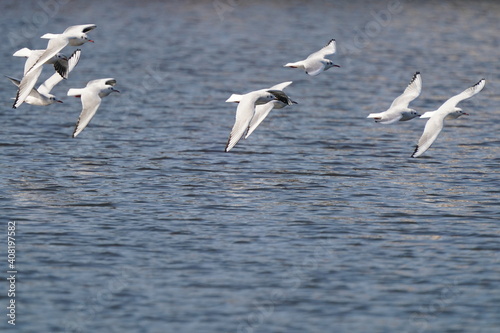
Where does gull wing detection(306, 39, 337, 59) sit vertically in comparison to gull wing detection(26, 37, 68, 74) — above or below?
above

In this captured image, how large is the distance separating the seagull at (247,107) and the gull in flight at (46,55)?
3.45 meters

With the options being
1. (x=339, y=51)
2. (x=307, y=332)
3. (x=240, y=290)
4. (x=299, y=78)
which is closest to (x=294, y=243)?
(x=240, y=290)

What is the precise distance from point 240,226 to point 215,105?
16.5 m

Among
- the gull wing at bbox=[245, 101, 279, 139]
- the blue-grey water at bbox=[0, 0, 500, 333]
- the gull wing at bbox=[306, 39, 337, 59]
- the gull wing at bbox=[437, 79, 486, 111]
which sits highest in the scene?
the gull wing at bbox=[437, 79, 486, 111]

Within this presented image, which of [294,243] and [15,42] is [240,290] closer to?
[294,243]

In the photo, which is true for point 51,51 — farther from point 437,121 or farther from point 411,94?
point 437,121

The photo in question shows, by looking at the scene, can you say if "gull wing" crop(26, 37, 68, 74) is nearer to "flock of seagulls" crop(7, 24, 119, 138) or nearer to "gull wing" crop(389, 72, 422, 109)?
"flock of seagulls" crop(7, 24, 119, 138)

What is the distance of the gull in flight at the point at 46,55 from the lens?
21359 millimetres

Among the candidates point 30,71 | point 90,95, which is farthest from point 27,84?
point 90,95

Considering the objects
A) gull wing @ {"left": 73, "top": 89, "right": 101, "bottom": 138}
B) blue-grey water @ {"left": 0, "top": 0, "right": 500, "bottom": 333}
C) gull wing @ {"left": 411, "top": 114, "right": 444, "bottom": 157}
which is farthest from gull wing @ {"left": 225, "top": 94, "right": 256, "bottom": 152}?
gull wing @ {"left": 411, "top": 114, "right": 444, "bottom": 157}

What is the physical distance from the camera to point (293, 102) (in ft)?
74.8

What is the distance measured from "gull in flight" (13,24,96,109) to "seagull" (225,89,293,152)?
345cm

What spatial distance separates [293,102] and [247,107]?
1703 millimetres

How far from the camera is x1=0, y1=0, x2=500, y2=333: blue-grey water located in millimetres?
16375
